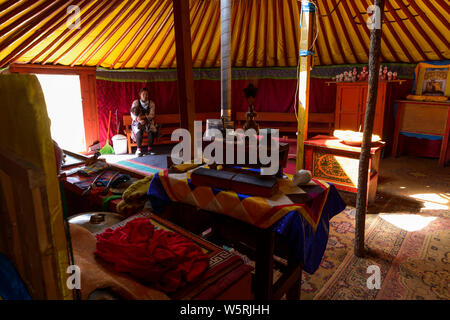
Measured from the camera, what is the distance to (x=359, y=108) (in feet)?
18.1

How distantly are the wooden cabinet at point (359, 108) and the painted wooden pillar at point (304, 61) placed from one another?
213 centimetres

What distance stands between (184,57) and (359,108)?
381cm

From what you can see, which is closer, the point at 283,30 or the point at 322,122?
the point at 283,30

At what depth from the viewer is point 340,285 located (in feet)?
6.84

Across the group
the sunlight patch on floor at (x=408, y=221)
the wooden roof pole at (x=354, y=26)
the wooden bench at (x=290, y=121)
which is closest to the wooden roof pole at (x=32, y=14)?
the wooden bench at (x=290, y=121)

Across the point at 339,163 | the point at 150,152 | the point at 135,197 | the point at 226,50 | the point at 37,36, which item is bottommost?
the point at 150,152

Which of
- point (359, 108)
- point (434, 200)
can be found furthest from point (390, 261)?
point (359, 108)

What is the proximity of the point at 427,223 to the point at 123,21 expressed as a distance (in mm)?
5159

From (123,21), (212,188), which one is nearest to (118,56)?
(123,21)

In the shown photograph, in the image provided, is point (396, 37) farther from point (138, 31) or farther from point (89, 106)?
point (89, 106)

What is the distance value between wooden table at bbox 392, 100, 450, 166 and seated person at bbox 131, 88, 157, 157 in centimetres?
470

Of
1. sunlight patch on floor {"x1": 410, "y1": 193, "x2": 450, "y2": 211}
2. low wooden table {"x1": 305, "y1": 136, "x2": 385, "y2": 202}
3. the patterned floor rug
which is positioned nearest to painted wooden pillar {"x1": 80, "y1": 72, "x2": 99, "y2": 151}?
low wooden table {"x1": 305, "y1": 136, "x2": 385, "y2": 202}

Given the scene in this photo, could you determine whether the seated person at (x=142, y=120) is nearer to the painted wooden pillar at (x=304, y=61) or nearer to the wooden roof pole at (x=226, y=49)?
the wooden roof pole at (x=226, y=49)

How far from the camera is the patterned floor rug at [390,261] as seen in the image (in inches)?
79.0
